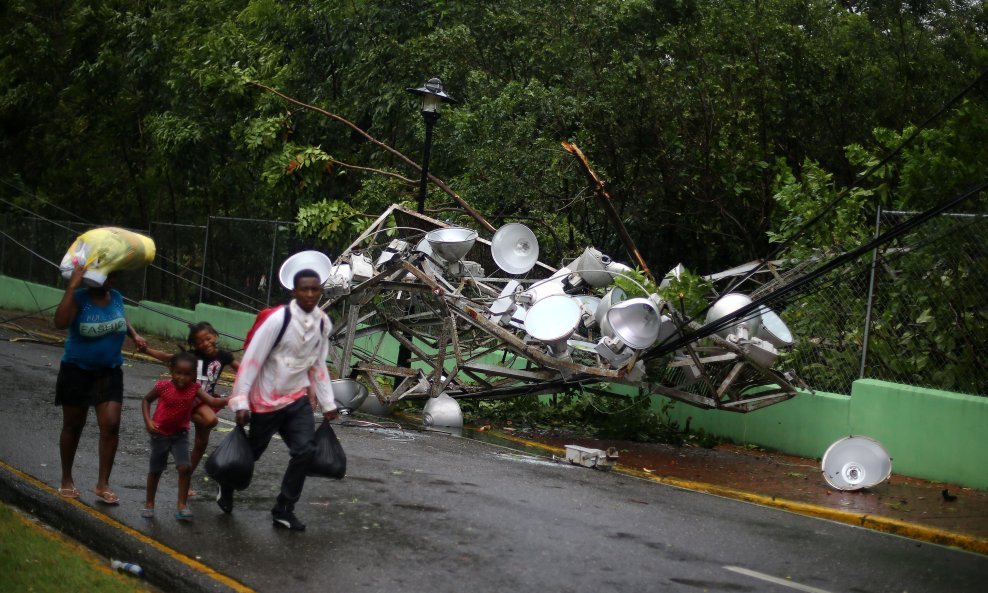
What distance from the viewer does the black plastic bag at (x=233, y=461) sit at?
7.21m

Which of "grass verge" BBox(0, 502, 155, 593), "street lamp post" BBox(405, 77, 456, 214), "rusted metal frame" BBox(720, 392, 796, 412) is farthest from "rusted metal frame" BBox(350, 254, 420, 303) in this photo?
"grass verge" BBox(0, 502, 155, 593)

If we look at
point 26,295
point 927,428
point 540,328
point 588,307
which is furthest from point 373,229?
point 26,295

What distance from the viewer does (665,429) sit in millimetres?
13953

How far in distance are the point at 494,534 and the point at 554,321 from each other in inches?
186

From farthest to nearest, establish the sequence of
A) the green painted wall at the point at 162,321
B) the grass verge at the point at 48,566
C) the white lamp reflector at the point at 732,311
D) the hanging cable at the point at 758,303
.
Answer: the green painted wall at the point at 162,321
the white lamp reflector at the point at 732,311
the hanging cable at the point at 758,303
the grass verge at the point at 48,566

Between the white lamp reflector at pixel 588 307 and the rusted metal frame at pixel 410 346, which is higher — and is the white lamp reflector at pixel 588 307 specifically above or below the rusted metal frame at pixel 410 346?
above

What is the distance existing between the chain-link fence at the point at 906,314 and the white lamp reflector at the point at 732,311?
109 cm

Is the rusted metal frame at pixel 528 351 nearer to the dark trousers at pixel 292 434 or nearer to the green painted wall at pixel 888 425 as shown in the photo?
the green painted wall at pixel 888 425

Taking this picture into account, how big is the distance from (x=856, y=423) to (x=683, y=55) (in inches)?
308

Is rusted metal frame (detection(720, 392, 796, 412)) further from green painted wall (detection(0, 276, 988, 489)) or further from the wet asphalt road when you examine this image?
the wet asphalt road

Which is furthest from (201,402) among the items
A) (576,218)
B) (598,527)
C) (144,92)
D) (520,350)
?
(144,92)

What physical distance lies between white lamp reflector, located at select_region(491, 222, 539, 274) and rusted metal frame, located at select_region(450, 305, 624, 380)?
154cm

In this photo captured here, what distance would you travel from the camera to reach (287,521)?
742 centimetres

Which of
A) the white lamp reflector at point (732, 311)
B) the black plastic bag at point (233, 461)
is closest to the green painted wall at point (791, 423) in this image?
the white lamp reflector at point (732, 311)
